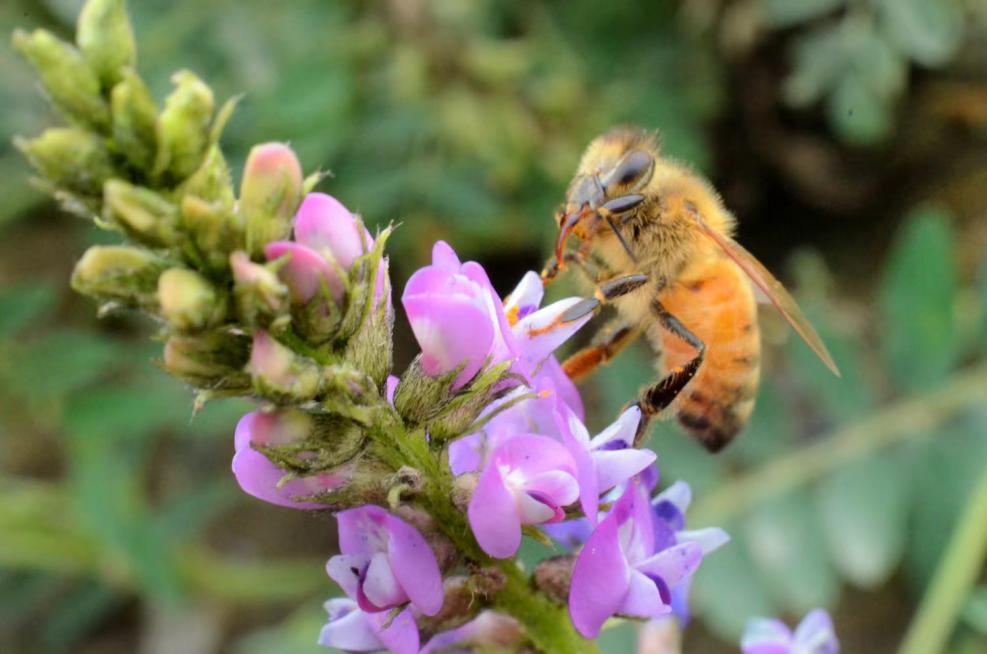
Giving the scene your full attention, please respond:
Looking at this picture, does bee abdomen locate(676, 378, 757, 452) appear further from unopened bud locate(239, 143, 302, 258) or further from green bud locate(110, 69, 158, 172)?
green bud locate(110, 69, 158, 172)

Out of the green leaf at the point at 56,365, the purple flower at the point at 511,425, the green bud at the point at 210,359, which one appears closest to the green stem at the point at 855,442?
the green leaf at the point at 56,365

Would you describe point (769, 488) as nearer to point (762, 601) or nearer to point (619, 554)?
point (762, 601)

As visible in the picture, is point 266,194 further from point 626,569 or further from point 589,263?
point 589,263

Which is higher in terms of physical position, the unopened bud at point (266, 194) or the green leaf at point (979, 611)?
the unopened bud at point (266, 194)

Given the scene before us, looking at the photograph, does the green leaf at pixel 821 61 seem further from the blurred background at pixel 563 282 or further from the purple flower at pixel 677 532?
the purple flower at pixel 677 532

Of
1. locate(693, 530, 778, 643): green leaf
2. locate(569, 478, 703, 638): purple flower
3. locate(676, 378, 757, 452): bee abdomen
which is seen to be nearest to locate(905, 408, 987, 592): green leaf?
locate(693, 530, 778, 643): green leaf

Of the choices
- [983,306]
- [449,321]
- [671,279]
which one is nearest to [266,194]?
[449,321]

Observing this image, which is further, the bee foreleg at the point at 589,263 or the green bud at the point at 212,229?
the bee foreleg at the point at 589,263
